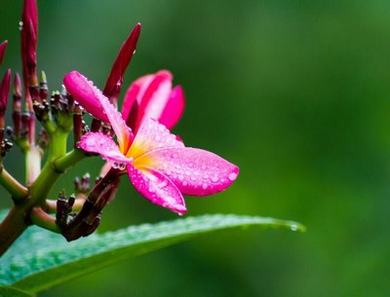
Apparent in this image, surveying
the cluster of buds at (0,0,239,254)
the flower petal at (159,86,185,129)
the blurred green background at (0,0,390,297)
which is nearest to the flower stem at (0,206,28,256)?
the cluster of buds at (0,0,239,254)

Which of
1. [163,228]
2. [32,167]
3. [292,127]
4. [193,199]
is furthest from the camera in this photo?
[292,127]

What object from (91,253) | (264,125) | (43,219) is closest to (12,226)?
(43,219)

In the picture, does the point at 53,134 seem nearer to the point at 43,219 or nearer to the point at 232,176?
the point at 43,219

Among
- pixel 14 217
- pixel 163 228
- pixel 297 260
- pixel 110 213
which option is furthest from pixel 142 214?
pixel 14 217

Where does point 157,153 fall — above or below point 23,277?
above

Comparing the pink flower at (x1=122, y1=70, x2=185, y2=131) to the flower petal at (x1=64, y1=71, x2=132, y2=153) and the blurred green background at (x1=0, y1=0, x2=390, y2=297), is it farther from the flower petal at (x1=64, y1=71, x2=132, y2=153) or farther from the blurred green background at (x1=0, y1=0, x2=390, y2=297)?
the blurred green background at (x1=0, y1=0, x2=390, y2=297)

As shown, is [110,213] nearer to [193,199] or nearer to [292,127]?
[193,199]
